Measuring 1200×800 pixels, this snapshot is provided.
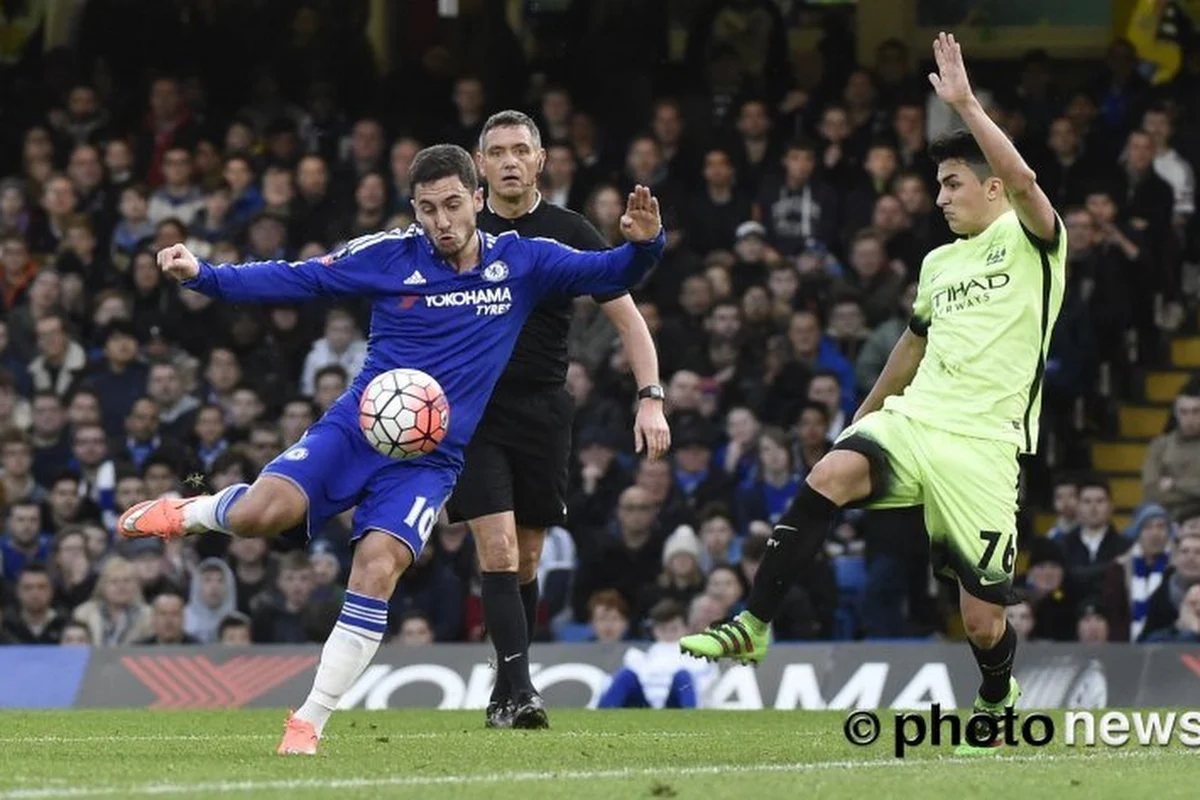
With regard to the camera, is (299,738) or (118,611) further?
(118,611)

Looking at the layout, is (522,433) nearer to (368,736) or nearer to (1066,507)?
(368,736)

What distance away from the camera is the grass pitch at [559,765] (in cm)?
818

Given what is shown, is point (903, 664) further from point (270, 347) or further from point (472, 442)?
point (270, 347)

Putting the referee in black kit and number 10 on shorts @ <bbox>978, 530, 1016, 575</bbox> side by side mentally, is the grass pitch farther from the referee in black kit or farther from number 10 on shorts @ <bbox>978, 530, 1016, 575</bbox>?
number 10 on shorts @ <bbox>978, 530, 1016, 575</bbox>

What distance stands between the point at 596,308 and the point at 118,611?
4.14 meters

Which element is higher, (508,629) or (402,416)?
(402,416)

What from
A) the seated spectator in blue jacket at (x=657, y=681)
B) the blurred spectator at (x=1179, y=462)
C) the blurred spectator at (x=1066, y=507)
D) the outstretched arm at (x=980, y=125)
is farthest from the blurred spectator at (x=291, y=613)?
the outstretched arm at (x=980, y=125)

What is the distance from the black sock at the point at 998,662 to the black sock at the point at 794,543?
2.56ft

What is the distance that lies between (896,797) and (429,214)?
322 centimetres

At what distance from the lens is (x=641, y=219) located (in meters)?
9.67

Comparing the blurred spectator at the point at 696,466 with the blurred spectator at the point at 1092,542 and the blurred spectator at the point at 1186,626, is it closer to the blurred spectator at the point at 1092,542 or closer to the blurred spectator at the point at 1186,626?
the blurred spectator at the point at 1092,542

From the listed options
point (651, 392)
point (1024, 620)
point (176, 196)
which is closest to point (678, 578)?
point (1024, 620)

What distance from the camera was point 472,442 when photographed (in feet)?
38.0

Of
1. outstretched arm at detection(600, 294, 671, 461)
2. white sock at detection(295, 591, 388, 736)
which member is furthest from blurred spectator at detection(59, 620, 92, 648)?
white sock at detection(295, 591, 388, 736)
